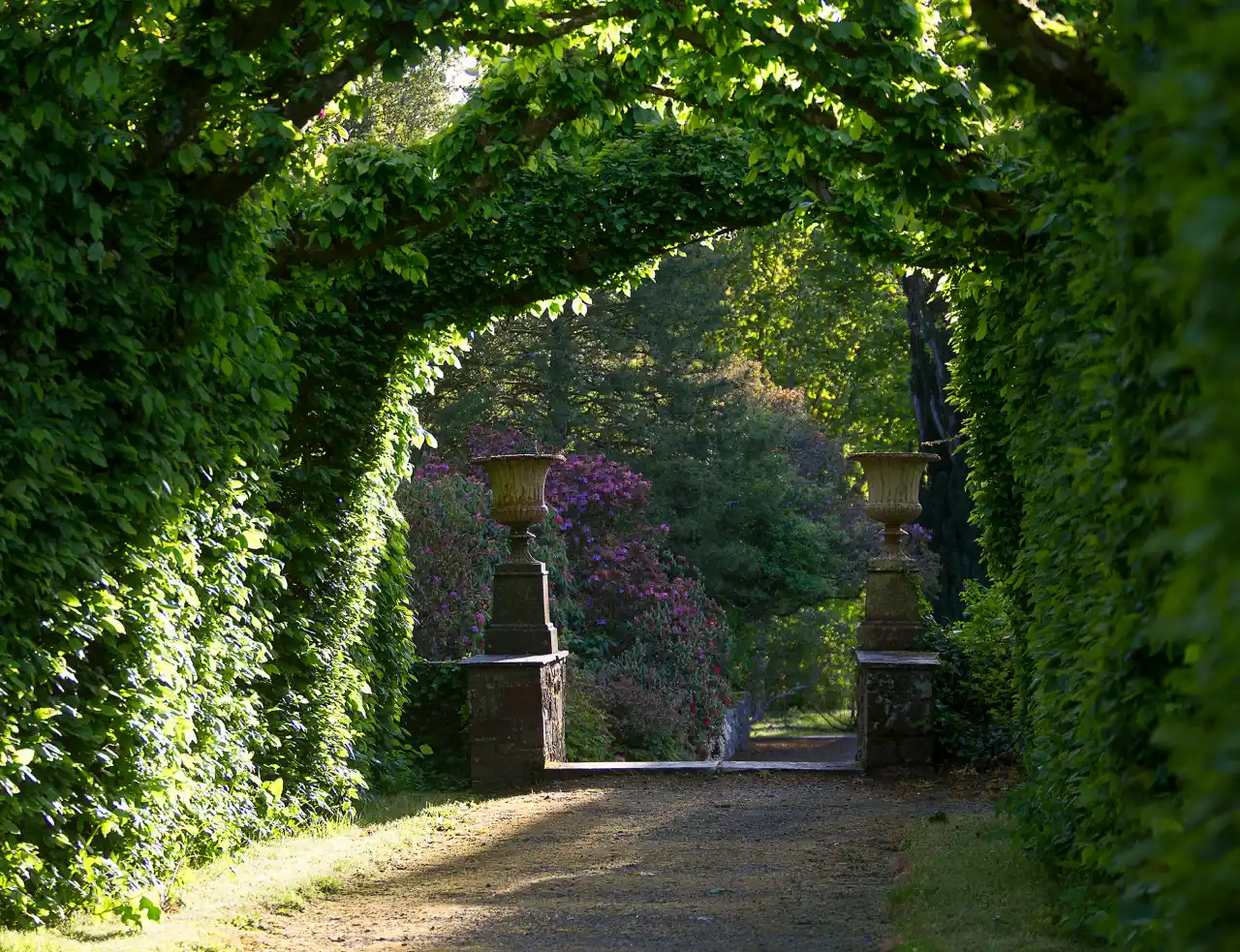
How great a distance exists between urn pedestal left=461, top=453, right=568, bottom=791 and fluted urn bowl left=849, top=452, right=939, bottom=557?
2511 mm

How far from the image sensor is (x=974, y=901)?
17.4 feet

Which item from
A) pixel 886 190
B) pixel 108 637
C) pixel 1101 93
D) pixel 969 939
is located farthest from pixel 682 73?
pixel 969 939

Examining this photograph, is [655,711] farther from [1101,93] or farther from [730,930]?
[1101,93]

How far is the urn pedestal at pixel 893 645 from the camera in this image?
952cm

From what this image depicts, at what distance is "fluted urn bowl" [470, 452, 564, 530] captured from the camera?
33.7ft

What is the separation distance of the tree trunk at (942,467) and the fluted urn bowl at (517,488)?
258 inches

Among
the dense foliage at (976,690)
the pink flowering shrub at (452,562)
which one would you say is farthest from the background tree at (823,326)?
the dense foliage at (976,690)

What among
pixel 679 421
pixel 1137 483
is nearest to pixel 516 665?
pixel 1137 483

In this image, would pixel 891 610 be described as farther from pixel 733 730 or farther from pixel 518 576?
pixel 733 730

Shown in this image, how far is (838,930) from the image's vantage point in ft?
17.1

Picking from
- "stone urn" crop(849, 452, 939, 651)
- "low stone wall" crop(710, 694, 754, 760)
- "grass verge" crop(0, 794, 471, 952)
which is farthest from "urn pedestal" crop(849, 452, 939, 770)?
"low stone wall" crop(710, 694, 754, 760)

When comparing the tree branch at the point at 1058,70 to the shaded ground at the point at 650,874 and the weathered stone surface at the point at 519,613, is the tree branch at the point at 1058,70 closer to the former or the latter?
the shaded ground at the point at 650,874

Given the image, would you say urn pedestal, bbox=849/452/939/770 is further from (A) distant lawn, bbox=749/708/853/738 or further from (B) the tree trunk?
(A) distant lawn, bbox=749/708/853/738

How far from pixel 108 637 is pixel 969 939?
343 centimetres
